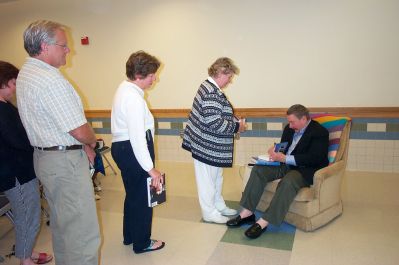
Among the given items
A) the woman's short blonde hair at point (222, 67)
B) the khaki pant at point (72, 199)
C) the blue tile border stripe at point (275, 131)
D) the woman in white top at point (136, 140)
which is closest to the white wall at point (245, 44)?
the blue tile border stripe at point (275, 131)

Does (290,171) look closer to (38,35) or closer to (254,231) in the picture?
(254,231)

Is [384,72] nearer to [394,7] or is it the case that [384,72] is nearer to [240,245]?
[394,7]

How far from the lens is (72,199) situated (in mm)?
1733

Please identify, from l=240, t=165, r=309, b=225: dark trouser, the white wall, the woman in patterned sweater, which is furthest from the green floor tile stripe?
the white wall

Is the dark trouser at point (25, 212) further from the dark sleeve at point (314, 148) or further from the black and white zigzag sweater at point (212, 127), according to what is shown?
the dark sleeve at point (314, 148)

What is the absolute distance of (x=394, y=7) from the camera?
3.49 metres

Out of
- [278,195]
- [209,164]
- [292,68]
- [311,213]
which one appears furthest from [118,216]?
[292,68]

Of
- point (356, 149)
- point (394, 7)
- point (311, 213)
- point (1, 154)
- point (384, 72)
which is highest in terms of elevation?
point (394, 7)

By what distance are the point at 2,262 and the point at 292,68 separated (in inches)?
135

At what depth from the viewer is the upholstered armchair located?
2.59m

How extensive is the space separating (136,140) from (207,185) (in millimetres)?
953

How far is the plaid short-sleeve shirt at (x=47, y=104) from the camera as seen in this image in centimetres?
157

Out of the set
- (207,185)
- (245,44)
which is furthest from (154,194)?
(245,44)

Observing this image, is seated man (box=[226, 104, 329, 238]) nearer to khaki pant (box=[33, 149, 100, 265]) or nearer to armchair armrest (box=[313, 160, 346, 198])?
armchair armrest (box=[313, 160, 346, 198])
